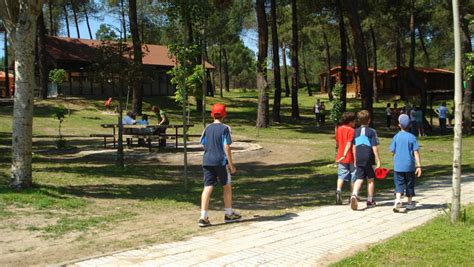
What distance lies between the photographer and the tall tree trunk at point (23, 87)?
29.9ft

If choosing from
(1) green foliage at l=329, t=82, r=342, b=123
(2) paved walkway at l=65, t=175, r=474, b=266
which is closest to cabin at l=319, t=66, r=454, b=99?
(1) green foliage at l=329, t=82, r=342, b=123

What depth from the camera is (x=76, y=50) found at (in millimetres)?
40938

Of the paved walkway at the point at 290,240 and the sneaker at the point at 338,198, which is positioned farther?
the sneaker at the point at 338,198

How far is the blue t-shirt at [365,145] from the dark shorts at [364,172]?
0.16 feet

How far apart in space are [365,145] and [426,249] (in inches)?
114

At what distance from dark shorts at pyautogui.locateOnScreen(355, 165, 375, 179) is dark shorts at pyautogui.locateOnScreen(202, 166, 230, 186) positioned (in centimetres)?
230

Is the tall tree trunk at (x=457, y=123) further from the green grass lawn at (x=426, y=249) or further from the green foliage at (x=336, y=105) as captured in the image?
the green foliage at (x=336, y=105)

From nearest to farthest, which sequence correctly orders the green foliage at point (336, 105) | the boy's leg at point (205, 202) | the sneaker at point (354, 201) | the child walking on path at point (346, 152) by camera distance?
1. the boy's leg at point (205, 202)
2. the sneaker at point (354, 201)
3. the child walking on path at point (346, 152)
4. the green foliage at point (336, 105)

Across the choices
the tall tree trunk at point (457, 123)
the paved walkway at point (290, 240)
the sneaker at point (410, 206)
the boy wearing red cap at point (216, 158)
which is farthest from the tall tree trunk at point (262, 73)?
the tall tree trunk at point (457, 123)

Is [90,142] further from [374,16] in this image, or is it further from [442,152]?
[374,16]

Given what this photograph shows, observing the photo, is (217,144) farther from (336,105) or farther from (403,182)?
(336,105)

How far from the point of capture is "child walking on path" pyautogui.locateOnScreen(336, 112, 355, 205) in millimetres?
8320

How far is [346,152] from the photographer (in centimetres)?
831

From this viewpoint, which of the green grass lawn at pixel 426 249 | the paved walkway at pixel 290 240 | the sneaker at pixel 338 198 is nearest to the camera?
the green grass lawn at pixel 426 249
